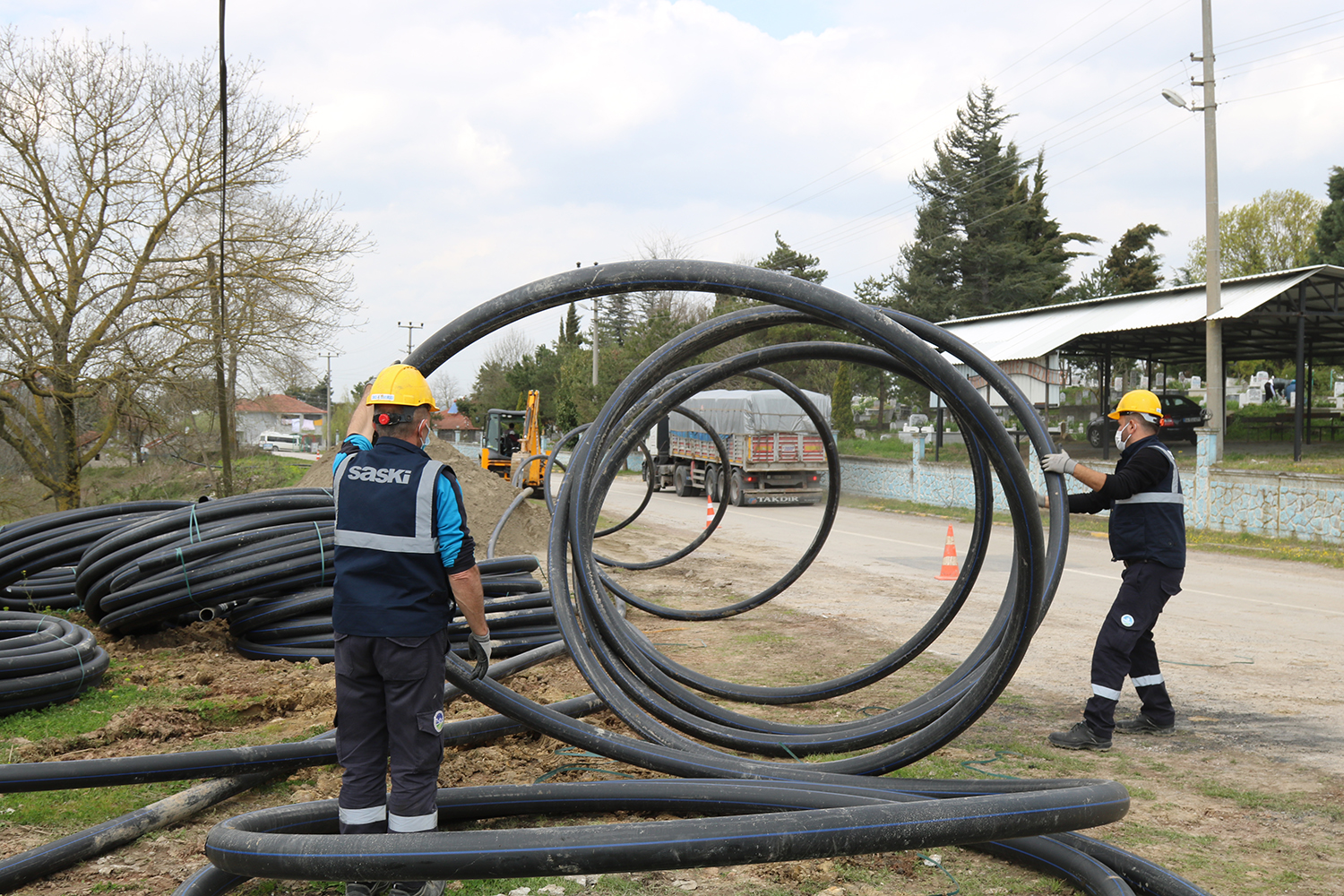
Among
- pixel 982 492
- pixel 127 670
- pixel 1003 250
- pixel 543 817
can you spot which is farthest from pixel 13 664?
pixel 1003 250

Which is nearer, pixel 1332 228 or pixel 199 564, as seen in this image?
pixel 199 564

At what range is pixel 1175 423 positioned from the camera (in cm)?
2578

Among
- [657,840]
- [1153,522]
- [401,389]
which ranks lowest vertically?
[657,840]

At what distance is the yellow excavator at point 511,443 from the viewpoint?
72.7 ft

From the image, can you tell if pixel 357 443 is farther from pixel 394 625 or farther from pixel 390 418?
pixel 394 625

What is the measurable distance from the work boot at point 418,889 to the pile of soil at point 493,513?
8482mm

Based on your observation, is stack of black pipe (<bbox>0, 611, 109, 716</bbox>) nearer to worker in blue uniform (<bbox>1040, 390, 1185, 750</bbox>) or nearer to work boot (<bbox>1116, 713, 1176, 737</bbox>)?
worker in blue uniform (<bbox>1040, 390, 1185, 750</bbox>)

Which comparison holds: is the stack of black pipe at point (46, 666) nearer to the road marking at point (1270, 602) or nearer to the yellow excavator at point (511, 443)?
the road marking at point (1270, 602)

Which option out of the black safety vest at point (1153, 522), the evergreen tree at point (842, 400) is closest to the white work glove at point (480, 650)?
the black safety vest at point (1153, 522)

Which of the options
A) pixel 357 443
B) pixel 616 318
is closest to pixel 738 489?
pixel 357 443

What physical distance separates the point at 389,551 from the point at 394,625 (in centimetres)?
26

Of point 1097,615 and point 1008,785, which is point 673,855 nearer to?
point 1008,785

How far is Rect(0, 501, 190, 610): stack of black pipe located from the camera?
746 cm

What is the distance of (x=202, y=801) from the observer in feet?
12.7
